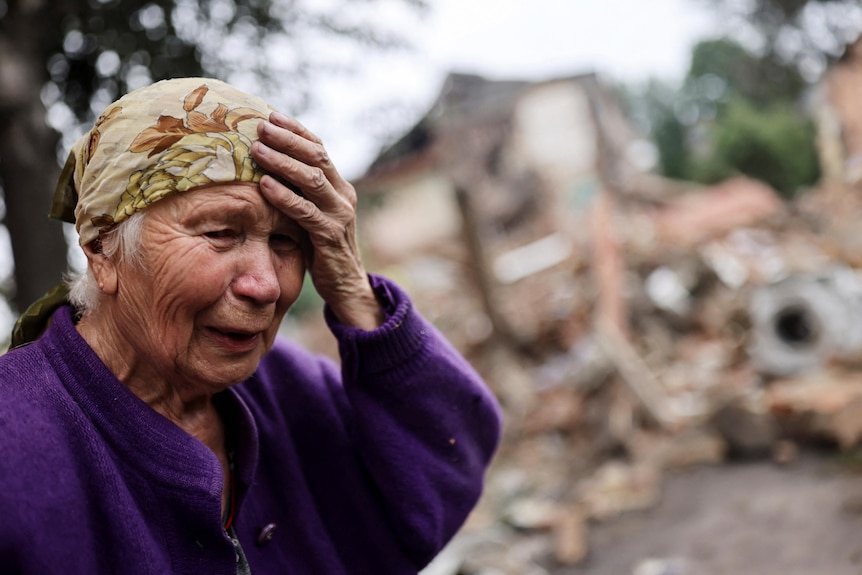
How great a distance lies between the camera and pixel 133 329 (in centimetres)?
143

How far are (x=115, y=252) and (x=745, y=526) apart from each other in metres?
4.91

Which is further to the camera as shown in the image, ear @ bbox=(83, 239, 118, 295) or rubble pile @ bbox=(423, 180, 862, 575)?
rubble pile @ bbox=(423, 180, 862, 575)

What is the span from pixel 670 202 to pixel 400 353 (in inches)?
845

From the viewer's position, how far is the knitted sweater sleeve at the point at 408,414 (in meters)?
1.71

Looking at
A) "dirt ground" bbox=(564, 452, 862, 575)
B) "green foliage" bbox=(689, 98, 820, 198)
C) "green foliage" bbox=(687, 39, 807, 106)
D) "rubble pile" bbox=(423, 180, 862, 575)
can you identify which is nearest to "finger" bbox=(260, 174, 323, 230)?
"rubble pile" bbox=(423, 180, 862, 575)

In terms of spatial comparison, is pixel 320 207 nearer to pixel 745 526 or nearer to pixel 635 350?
pixel 745 526

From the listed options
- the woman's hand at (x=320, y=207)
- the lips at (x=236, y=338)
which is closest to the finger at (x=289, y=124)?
the woman's hand at (x=320, y=207)

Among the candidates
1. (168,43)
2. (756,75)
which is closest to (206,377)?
(168,43)

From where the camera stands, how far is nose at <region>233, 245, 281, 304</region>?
56.0 inches

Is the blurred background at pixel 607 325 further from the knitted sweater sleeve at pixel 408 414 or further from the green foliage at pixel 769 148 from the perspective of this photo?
the green foliage at pixel 769 148

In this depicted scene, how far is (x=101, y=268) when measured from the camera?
4.68 ft

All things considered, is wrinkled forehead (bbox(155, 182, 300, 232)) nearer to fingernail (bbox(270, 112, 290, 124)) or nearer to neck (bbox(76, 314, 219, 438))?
fingernail (bbox(270, 112, 290, 124))

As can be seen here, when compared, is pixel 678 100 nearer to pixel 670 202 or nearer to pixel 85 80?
pixel 670 202

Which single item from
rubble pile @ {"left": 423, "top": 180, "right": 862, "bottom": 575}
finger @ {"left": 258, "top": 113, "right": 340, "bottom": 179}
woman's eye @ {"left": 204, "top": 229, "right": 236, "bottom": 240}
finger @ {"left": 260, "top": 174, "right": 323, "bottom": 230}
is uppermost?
finger @ {"left": 258, "top": 113, "right": 340, "bottom": 179}
